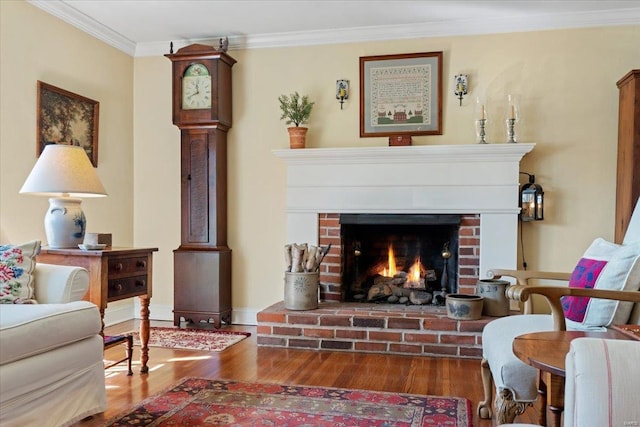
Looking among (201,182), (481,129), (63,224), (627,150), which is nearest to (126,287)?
(63,224)

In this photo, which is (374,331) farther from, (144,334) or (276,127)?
(276,127)

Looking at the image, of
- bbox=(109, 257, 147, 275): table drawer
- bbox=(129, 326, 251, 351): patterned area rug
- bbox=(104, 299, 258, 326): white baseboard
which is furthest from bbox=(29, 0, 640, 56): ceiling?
bbox=(129, 326, 251, 351): patterned area rug

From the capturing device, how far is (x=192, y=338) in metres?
3.63

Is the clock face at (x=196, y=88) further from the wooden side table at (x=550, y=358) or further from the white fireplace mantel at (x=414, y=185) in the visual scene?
the wooden side table at (x=550, y=358)

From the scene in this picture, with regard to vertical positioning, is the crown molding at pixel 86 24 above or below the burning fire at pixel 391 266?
above

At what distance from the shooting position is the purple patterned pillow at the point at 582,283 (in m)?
2.03

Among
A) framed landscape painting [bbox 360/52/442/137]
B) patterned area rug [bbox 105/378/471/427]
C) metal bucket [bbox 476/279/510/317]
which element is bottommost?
patterned area rug [bbox 105/378/471/427]

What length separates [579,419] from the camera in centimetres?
92

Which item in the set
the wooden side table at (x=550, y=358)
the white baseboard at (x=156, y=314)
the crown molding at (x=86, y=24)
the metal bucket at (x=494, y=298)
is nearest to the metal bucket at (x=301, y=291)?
the white baseboard at (x=156, y=314)

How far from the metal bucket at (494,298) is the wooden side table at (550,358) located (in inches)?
65.7

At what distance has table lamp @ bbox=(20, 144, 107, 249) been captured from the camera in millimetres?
2619

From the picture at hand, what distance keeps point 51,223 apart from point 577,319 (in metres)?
2.59

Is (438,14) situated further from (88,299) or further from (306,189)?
(88,299)

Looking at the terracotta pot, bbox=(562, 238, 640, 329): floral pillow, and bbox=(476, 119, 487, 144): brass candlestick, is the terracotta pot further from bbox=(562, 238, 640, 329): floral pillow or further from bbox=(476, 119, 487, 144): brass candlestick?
bbox=(562, 238, 640, 329): floral pillow
